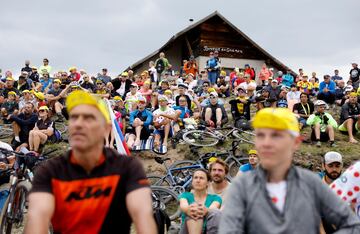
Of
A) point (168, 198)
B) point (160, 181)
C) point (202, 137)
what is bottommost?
point (168, 198)

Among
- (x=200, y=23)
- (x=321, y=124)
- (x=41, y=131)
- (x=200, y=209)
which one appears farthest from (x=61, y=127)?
(x=200, y=23)

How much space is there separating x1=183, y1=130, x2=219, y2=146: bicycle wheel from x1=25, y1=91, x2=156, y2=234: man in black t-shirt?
9.52 metres

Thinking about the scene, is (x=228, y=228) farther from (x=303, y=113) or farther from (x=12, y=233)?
(x=303, y=113)

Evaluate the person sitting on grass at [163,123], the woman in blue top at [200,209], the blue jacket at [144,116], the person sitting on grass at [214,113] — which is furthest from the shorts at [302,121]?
the woman in blue top at [200,209]

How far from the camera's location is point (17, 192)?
6.21 metres

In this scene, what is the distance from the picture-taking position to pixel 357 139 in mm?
13133

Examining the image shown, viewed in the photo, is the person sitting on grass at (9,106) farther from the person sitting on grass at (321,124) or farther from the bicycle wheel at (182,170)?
the person sitting on grass at (321,124)

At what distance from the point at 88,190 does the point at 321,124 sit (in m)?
11.1

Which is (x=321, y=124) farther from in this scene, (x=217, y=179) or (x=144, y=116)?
(x=217, y=179)

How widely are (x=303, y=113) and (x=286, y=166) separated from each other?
463 inches

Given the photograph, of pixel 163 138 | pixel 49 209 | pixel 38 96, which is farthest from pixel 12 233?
pixel 38 96

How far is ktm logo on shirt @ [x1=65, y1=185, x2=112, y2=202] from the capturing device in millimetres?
2348

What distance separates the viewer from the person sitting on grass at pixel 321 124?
1229cm

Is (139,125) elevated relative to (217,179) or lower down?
elevated
